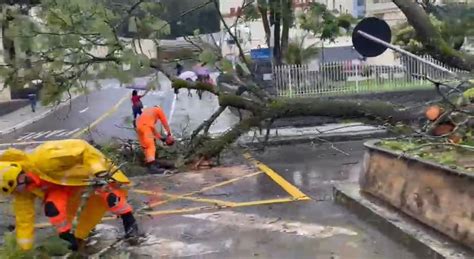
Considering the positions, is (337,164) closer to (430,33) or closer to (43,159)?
(430,33)

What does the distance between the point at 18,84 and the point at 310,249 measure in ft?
19.3

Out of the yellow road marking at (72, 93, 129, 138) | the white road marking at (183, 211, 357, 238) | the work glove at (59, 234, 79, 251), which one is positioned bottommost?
the yellow road marking at (72, 93, 129, 138)

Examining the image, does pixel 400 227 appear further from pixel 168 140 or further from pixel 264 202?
pixel 168 140

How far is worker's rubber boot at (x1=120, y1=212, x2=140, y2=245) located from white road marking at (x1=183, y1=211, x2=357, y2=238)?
1.01 metres

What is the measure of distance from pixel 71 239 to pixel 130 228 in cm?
68

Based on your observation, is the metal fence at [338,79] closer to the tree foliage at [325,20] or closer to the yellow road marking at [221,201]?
the tree foliage at [325,20]

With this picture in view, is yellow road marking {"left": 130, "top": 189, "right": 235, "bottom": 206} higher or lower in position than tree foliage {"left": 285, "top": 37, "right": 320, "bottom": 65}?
lower

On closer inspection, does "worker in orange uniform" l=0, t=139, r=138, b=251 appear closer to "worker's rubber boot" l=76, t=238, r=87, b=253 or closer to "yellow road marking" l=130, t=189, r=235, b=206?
"worker's rubber boot" l=76, t=238, r=87, b=253

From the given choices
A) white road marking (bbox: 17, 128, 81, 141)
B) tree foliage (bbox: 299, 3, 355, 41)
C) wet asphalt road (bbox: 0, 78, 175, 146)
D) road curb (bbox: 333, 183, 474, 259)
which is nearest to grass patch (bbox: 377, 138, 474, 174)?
road curb (bbox: 333, 183, 474, 259)

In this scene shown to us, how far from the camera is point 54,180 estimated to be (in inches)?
235

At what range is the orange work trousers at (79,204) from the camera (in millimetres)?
6066

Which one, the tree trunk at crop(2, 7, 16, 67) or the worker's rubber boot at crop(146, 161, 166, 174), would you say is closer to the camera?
the tree trunk at crop(2, 7, 16, 67)

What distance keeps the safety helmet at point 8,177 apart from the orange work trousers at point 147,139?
4629mm

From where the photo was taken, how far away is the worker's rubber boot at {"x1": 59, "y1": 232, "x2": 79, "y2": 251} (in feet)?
20.1
